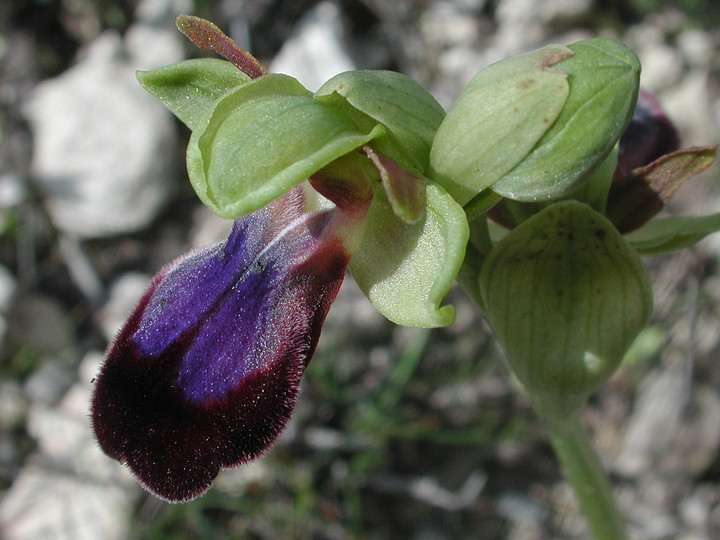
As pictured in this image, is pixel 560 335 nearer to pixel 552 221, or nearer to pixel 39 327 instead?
pixel 552 221

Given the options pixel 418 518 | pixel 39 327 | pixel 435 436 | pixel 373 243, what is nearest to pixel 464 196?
pixel 373 243

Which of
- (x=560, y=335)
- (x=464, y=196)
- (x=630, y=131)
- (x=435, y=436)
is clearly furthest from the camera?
(x=435, y=436)

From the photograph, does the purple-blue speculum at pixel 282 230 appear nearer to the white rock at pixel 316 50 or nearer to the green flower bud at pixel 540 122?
the green flower bud at pixel 540 122

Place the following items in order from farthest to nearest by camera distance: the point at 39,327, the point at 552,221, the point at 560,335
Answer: the point at 39,327
the point at 560,335
the point at 552,221

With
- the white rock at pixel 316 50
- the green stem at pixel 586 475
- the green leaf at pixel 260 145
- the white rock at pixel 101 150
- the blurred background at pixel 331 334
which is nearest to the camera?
the green leaf at pixel 260 145

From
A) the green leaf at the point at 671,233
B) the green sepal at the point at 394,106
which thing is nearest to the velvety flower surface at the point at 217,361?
the green sepal at the point at 394,106

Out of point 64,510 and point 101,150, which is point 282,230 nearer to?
point 64,510
